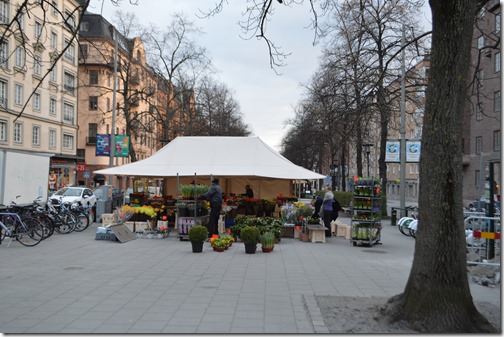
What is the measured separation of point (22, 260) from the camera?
11.1 meters

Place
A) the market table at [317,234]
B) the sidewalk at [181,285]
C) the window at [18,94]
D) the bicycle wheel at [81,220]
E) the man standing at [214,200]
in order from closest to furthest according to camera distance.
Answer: the sidewalk at [181,285] → the man standing at [214,200] → the market table at [317,234] → the bicycle wheel at [81,220] → the window at [18,94]

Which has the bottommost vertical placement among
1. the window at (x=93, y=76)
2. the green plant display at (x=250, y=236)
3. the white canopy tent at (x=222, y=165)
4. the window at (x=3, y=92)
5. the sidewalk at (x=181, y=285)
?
the sidewalk at (x=181, y=285)

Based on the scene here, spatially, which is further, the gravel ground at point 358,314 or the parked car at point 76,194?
the parked car at point 76,194

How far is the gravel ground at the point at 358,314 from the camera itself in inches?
228

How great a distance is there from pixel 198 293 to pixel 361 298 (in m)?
2.53

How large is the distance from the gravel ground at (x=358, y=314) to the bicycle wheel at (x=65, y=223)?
40.7ft

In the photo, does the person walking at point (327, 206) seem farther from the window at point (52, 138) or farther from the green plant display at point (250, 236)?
the window at point (52, 138)

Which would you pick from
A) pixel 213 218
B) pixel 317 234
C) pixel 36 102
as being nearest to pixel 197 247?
pixel 213 218

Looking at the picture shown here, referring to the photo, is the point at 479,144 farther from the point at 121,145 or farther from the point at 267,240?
the point at 267,240

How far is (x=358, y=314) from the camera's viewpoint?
6461mm

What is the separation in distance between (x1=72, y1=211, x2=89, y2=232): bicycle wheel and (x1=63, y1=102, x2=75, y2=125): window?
1323 inches

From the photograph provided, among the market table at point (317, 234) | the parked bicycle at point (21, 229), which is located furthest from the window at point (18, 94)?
the market table at point (317, 234)

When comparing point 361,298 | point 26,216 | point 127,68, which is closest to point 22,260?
point 26,216

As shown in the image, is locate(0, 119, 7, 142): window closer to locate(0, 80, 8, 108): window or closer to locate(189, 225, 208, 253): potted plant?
locate(0, 80, 8, 108): window
